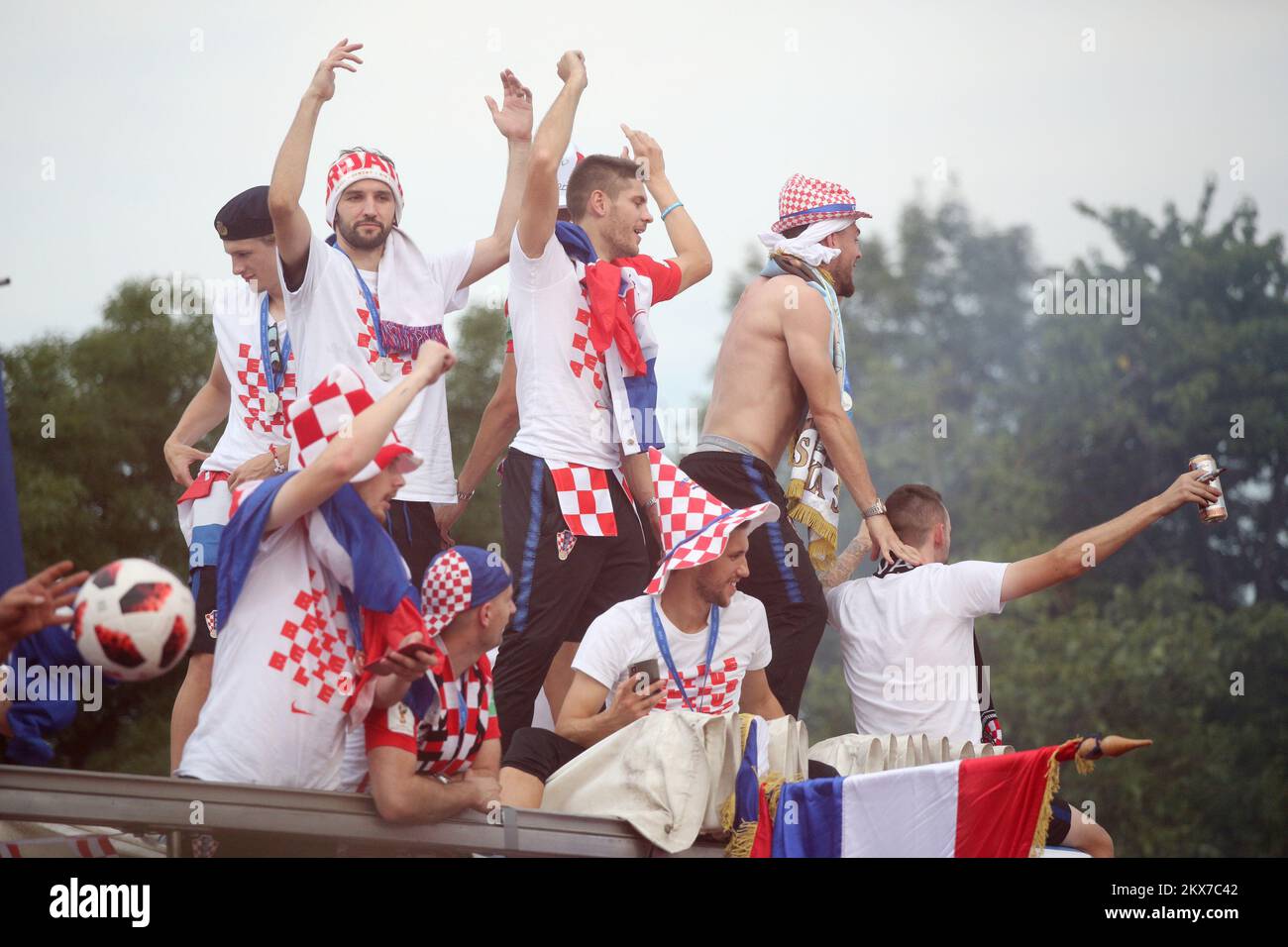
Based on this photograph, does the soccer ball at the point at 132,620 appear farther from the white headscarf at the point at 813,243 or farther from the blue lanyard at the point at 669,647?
the white headscarf at the point at 813,243

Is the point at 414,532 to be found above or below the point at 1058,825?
above

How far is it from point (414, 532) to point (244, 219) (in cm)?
123

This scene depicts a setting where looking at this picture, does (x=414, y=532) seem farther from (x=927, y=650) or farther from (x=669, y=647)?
(x=927, y=650)

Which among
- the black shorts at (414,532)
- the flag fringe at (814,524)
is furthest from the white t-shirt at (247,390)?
the flag fringe at (814,524)

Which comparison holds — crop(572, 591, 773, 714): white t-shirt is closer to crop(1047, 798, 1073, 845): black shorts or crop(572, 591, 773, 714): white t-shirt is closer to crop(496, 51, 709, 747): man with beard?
crop(496, 51, 709, 747): man with beard

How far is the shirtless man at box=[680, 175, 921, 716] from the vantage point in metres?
6.02

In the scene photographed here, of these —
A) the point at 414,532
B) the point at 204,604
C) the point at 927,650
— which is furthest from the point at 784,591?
the point at 204,604

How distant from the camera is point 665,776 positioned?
4.82 meters

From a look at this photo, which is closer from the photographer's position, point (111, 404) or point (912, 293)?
point (111, 404)

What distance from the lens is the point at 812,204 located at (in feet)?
21.7

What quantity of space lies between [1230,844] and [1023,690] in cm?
314
